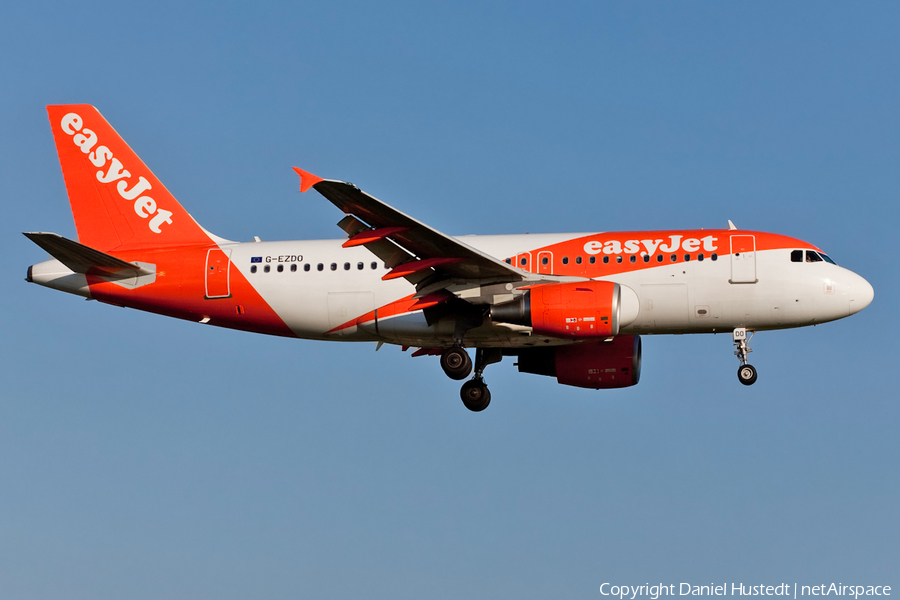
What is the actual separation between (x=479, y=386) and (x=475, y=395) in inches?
13.4

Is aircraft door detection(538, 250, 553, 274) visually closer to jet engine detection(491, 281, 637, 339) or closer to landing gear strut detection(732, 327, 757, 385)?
jet engine detection(491, 281, 637, 339)

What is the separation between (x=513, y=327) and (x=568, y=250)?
2.86 metres

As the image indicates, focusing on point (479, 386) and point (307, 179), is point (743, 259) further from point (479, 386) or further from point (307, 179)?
point (307, 179)

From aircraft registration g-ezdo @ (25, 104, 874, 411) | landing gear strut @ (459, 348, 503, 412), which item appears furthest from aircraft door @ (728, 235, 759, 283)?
landing gear strut @ (459, 348, 503, 412)

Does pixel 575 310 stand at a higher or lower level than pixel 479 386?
higher

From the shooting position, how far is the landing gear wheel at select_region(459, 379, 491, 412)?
35.6 meters

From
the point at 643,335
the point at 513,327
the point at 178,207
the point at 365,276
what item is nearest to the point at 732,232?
the point at 643,335

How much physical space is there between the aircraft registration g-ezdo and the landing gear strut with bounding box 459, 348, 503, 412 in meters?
0.05

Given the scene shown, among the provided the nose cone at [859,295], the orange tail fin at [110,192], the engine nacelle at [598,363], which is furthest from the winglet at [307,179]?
the nose cone at [859,295]

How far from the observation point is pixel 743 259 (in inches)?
1281

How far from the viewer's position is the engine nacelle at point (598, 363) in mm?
35500

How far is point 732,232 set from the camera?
3316 cm

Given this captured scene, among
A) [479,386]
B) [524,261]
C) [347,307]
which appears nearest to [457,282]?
[524,261]

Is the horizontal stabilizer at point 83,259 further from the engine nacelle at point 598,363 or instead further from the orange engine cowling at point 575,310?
the engine nacelle at point 598,363
